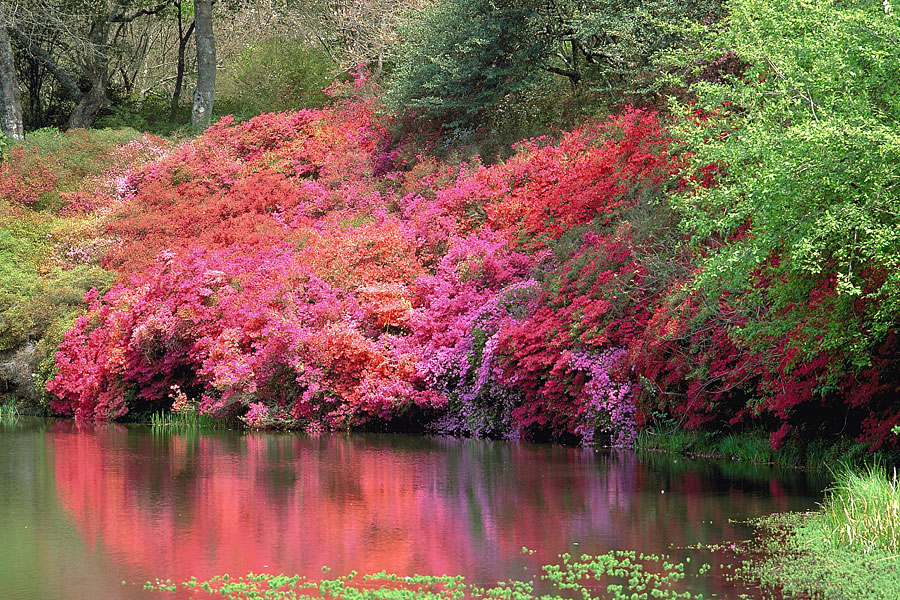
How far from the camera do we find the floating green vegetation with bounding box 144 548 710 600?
21.1 ft

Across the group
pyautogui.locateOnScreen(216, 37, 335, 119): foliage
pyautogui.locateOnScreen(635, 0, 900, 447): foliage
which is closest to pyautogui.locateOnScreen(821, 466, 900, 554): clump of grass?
pyautogui.locateOnScreen(635, 0, 900, 447): foliage

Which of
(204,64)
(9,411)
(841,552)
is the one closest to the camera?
(841,552)

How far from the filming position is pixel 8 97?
31.4 metres

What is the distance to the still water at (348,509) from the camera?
7387 millimetres

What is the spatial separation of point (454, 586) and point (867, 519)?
3219 millimetres

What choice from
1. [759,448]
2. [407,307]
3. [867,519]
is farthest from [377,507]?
[407,307]

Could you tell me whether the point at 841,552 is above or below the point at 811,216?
below

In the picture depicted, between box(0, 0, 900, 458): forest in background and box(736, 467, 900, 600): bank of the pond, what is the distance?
6.03 feet

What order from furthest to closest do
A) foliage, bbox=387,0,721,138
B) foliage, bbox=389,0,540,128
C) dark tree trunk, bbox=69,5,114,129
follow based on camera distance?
1. dark tree trunk, bbox=69,5,114,129
2. foliage, bbox=389,0,540,128
3. foliage, bbox=387,0,721,138

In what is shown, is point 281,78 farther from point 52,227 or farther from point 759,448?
point 759,448

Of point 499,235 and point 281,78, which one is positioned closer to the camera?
point 499,235

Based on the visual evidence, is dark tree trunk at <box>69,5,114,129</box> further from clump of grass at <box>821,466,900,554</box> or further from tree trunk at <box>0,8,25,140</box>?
clump of grass at <box>821,466,900,554</box>

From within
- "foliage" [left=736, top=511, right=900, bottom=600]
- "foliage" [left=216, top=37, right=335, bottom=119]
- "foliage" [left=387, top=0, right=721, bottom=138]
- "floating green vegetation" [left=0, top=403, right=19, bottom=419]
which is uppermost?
"foliage" [left=216, top=37, right=335, bottom=119]

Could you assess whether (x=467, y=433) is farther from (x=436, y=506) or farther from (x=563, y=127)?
(x=563, y=127)
